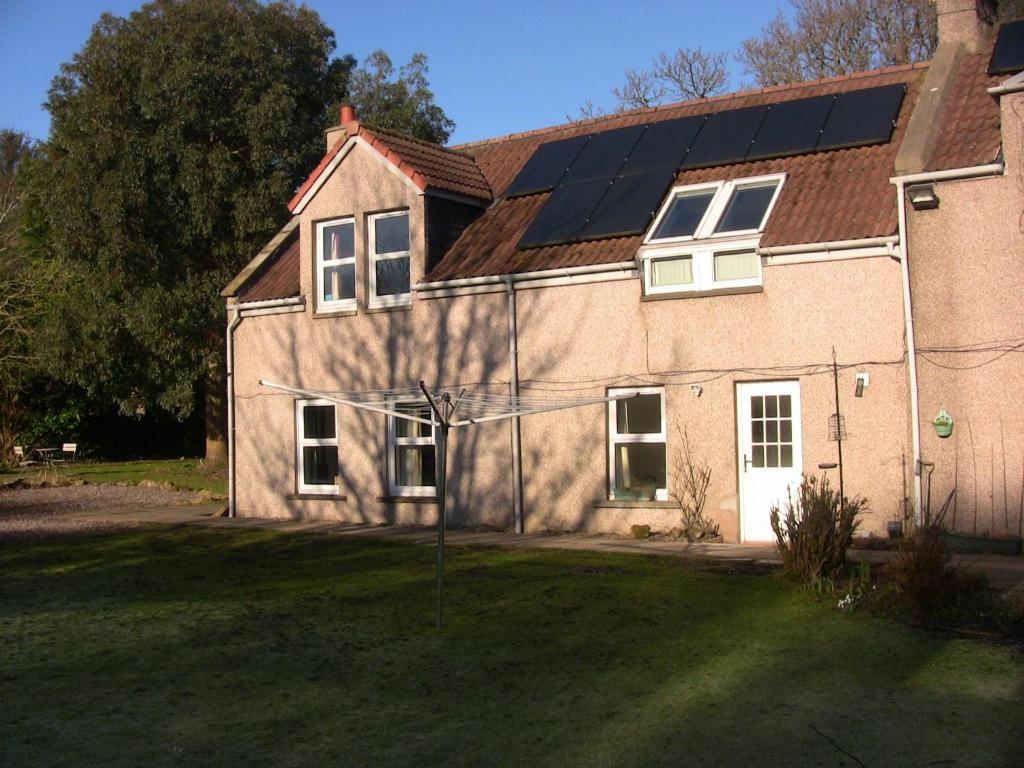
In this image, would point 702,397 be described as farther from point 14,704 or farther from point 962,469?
point 14,704

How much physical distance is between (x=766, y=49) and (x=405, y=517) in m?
23.7

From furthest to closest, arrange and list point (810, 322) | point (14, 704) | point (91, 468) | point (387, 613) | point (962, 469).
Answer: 1. point (91, 468)
2. point (810, 322)
3. point (962, 469)
4. point (387, 613)
5. point (14, 704)

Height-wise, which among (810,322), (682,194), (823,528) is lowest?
(823,528)

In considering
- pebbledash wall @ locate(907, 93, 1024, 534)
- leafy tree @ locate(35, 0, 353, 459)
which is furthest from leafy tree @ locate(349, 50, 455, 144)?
pebbledash wall @ locate(907, 93, 1024, 534)

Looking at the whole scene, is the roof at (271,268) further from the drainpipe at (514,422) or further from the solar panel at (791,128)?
the solar panel at (791,128)

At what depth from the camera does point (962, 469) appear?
13086mm

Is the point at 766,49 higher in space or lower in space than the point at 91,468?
higher

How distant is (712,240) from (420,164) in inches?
221

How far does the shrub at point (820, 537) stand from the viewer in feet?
35.3

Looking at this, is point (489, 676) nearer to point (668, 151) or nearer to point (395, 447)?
point (395, 447)

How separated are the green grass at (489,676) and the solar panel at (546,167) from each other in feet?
26.0

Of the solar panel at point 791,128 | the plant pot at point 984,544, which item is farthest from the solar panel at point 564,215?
the plant pot at point 984,544

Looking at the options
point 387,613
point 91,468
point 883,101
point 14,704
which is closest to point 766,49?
point 883,101

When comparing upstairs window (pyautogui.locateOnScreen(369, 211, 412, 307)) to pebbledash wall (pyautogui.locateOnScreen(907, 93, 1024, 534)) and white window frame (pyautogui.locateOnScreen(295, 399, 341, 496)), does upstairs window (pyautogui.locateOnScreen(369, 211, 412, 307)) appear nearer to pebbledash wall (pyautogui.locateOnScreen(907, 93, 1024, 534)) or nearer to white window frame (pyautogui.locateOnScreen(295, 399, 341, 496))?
white window frame (pyautogui.locateOnScreen(295, 399, 341, 496))
